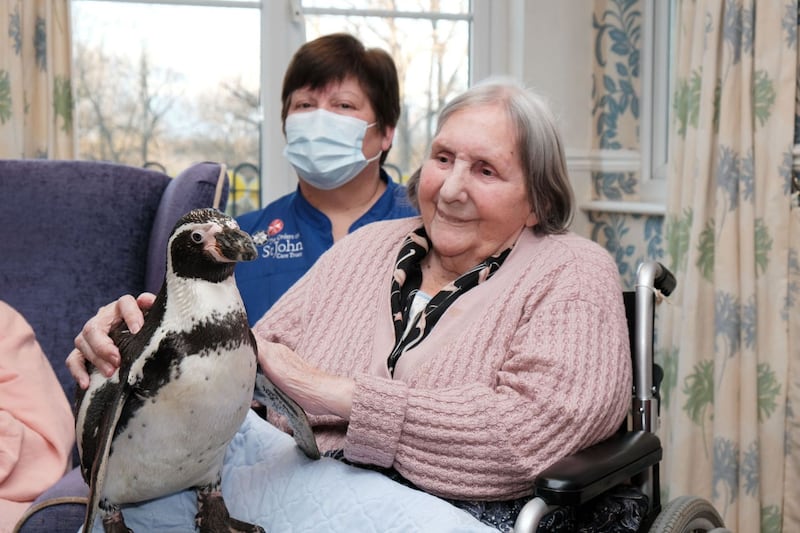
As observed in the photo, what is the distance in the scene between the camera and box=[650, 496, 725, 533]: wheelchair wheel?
A: 137 centimetres

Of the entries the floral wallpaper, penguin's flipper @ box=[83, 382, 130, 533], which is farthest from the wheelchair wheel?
the floral wallpaper

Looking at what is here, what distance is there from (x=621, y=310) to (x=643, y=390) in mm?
177

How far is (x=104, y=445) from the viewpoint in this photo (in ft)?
3.45

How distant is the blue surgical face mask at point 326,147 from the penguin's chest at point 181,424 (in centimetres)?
128

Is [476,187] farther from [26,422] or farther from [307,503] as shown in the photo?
[26,422]

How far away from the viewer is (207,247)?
1044 mm

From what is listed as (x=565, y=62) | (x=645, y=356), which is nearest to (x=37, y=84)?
(x=565, y=62)

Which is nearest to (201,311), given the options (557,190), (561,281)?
(561,281)

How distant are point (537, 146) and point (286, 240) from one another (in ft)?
2.97

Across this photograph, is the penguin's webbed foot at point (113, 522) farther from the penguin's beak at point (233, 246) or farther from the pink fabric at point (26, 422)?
the pink fabric at point (26, 422)

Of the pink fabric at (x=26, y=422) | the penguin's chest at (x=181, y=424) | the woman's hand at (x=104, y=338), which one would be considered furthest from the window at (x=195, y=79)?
the penguin's chest at (x=181, y=424)

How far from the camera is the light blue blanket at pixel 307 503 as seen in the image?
119cm

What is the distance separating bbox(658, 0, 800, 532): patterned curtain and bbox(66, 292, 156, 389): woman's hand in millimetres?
1524

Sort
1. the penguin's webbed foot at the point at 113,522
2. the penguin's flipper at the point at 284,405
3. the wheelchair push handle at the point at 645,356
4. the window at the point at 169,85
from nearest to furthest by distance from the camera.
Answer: the penguin's webbed foot at the point at 113,522
the penguin's flipper at the point at 284,405
the wheelchair push handle at the point at 645,356
the window at the point at 169,85
